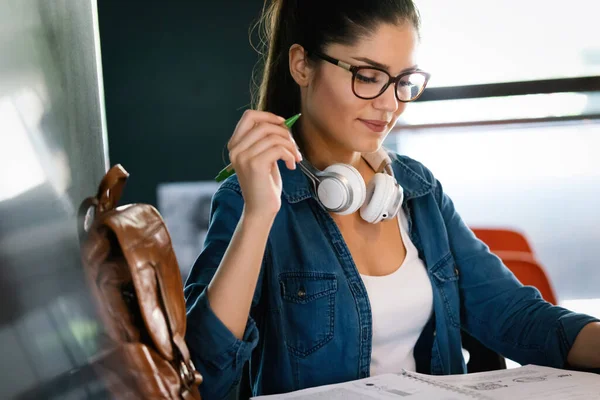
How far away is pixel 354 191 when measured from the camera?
1.24m

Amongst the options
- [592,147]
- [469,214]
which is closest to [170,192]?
[469,214]

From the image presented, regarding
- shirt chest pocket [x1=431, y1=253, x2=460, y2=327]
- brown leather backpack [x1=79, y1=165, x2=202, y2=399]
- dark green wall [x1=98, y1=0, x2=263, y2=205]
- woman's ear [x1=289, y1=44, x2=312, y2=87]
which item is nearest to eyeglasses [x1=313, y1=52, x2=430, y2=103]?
woman's ear [x1=289, y1=44, x2=312, y2=87]

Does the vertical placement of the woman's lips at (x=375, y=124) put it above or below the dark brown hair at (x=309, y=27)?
below

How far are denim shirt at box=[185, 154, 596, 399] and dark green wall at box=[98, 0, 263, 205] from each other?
2303 millimetres

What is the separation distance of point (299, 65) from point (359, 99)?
20 cm

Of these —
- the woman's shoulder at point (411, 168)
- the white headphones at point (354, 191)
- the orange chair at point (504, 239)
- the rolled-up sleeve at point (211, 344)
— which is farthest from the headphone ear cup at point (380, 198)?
the orange chair at point (504, 239)

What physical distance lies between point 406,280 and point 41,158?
0.87 m

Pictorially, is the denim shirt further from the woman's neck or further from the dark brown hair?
the dark brown hair

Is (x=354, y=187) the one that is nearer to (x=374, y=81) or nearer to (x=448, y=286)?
(x=374, y=81)

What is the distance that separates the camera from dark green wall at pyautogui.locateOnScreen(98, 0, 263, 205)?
3564mm

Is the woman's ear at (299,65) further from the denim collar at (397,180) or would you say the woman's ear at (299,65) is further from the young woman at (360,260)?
the denim collar at (397,180)

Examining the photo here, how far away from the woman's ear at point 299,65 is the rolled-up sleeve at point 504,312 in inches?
16.8

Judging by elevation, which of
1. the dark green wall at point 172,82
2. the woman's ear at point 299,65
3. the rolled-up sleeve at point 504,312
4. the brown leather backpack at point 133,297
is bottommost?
the rolled-up sleeve at point 504,312

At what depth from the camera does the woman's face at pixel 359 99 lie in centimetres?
130
